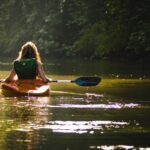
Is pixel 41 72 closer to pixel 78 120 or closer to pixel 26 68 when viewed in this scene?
pixel 26 68

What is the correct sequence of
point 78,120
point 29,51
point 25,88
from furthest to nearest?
1. point 29,51
2. point 25,88
3. point 78,120

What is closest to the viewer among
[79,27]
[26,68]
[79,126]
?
[79,126]

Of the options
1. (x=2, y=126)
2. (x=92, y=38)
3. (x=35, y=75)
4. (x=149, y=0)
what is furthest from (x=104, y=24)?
(x=2, y=126)

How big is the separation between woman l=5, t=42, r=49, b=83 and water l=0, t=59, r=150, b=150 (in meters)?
0.76

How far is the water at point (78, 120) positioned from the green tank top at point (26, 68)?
2.73 ft

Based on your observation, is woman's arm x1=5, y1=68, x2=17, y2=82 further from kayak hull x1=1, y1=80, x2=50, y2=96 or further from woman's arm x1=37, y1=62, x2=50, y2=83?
woman's arm x1=37, y1=62, x2=50, y2=83

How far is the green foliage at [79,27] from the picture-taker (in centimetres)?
4716

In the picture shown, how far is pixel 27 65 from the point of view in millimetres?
20078

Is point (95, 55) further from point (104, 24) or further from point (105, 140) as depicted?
point (105, 140)

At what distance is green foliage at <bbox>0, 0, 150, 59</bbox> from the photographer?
47.2 metres

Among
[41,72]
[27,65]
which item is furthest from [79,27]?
[41,72]

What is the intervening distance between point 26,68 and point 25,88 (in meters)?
0.74

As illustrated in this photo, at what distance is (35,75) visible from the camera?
20.3 m

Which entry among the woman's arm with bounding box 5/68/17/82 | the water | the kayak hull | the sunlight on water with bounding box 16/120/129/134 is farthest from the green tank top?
the sunlight on water with bounding box 16/120/129/134
